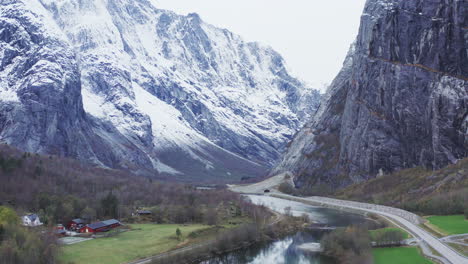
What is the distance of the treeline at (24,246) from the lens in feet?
224

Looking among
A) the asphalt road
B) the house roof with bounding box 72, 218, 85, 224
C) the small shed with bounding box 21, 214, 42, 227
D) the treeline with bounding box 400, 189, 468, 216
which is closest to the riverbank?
the asphalt road

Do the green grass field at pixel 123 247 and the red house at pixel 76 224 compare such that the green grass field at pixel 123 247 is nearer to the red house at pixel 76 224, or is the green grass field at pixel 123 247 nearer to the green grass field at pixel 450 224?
the red house at pixel 76 224

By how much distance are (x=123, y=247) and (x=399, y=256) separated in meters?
45.9

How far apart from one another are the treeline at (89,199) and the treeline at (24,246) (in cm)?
2481

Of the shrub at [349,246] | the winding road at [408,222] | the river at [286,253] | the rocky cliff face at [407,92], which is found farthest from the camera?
the rocky cliff face at [407,92]

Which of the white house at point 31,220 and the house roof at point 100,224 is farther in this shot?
the house roof at point 100,224

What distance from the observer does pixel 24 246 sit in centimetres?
7125

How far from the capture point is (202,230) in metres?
105

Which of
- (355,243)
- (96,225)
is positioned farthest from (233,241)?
(96,225)

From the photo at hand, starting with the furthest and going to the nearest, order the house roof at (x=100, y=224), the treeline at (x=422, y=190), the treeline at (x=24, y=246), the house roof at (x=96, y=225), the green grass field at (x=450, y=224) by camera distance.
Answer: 1. the house roof at (x=100, y=224)
2. the house roof at (x=96, y=225)
3. the treeline at (x=422, y=190)
4. the green grass field at (x=450, y=224)
5. the treeline at (x=24, y=246)

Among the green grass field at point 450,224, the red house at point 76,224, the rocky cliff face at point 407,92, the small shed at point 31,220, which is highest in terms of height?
the rocky cliff face at point 407,92

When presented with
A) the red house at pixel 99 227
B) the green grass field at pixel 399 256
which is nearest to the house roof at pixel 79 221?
the red house at pixel 99 227

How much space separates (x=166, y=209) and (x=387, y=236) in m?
65.0

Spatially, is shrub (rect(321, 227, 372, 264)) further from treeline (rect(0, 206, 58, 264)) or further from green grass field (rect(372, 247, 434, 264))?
treeline (rect(0, 206, 58, 264))
